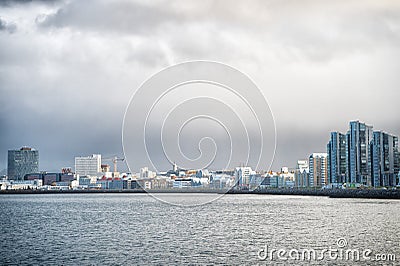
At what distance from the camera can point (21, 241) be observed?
4391cm

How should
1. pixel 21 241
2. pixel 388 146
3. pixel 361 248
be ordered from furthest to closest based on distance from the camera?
pixel 388 146
pixel 21 241
pixel 361 248

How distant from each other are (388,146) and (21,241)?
158622 millimetres

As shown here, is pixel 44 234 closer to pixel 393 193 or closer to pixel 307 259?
pixel 307 259

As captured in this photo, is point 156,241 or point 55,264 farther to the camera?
point 156,241

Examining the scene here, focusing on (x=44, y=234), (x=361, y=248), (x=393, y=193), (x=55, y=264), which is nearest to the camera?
(x=55, y=264)

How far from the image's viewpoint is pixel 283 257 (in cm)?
3300

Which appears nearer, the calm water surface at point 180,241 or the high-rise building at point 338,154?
the calm water surface at point 180,241

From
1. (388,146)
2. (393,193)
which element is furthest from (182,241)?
(388,146)

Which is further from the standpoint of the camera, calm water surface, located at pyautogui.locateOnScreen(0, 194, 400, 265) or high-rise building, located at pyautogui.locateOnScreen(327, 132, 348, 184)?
high-rise building, located at pyautogui.locateOnScreen(327, 132, 348, 184)

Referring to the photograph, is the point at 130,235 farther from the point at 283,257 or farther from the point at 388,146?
the point at 388,146

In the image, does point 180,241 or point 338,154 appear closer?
point 180,241

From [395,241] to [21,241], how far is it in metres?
28.2

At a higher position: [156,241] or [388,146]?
[388,146]

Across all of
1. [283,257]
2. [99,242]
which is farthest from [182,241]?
[283,257]
